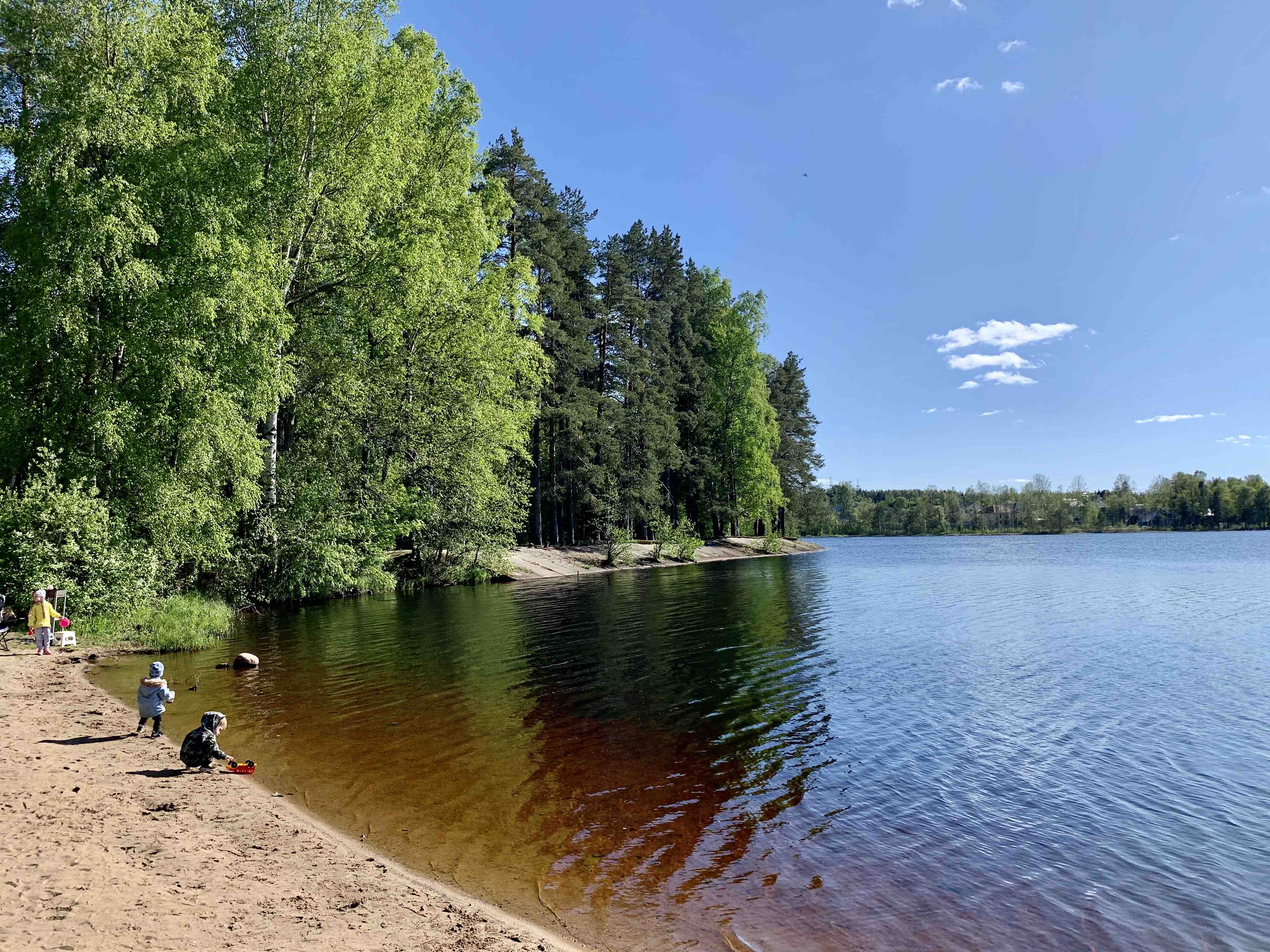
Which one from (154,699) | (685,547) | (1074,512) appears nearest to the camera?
(154,699)

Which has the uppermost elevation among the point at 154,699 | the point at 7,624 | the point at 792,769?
the point at 7,624

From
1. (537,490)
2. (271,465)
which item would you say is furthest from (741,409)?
(271,465)

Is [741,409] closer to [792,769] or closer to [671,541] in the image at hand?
[671,541]

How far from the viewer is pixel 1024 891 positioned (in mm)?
7328

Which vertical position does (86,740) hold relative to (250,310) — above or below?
below

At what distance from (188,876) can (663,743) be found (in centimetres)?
723

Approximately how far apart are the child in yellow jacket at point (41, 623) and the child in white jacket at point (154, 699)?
7.35 m

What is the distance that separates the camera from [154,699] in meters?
11.2

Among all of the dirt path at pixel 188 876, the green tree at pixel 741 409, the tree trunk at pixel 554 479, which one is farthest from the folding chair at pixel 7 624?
the green tree at pixel 741 409

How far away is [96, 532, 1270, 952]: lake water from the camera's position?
275 inches

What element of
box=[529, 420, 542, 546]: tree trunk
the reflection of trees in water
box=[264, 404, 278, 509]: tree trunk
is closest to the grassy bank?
box=[264, 404, 278, 509]: tree trunk

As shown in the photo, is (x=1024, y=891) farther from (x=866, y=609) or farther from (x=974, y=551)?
(x=974, y=551)

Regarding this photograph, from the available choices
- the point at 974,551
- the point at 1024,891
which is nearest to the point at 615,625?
the point at 1024,891

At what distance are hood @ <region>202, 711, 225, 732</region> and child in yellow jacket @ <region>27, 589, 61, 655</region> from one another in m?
9.00
